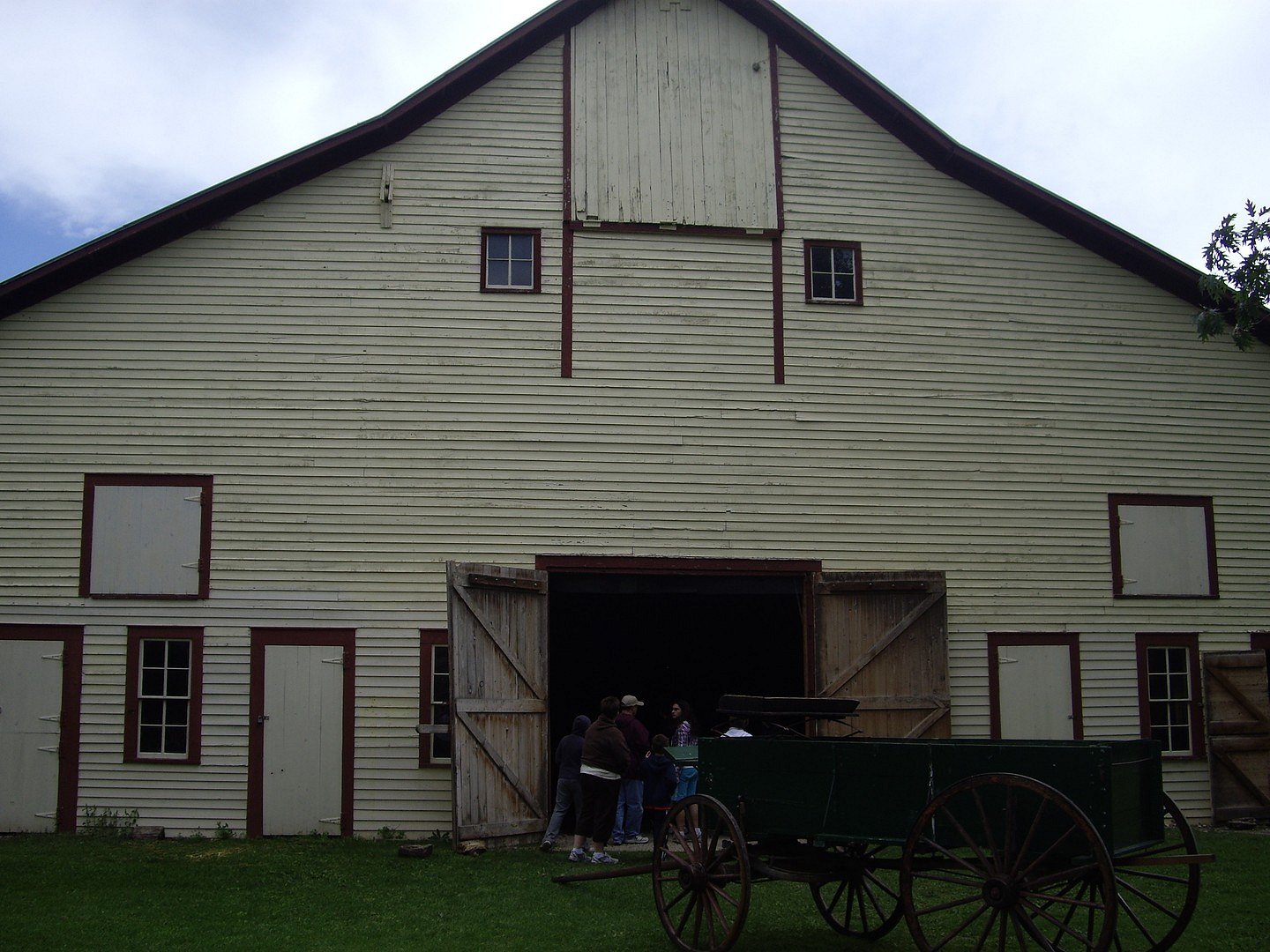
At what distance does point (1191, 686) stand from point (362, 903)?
34.1 feet

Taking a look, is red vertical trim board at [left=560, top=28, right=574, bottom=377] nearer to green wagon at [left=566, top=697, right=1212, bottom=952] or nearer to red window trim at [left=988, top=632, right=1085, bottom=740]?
red window trim at [left=988, top=632, right=1085, bottom=740]

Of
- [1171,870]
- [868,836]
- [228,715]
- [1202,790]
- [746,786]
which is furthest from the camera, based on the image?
[1202,790]

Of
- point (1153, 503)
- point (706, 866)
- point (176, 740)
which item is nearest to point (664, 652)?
point (1153, 503)

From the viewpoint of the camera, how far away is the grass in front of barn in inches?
345

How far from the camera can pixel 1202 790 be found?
15.0 metres

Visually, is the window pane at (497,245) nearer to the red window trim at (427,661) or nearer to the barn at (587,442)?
the barn at (587,442)

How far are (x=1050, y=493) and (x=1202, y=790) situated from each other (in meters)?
4.00

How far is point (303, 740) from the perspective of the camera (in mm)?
13852

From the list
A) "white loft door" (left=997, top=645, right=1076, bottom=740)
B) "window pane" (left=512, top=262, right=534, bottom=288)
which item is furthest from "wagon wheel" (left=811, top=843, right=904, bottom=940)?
"window pane" (left=512, top=262, right=534, bottom=288)

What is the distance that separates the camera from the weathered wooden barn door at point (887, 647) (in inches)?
554

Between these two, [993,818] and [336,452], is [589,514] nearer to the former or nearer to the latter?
[336,452]

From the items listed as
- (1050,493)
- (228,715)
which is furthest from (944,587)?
(228,715)

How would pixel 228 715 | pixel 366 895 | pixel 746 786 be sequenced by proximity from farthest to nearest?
pixel 228 715 → pixel 366 895 → pixel 746 786

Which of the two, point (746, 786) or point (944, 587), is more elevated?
point (944, 587)
